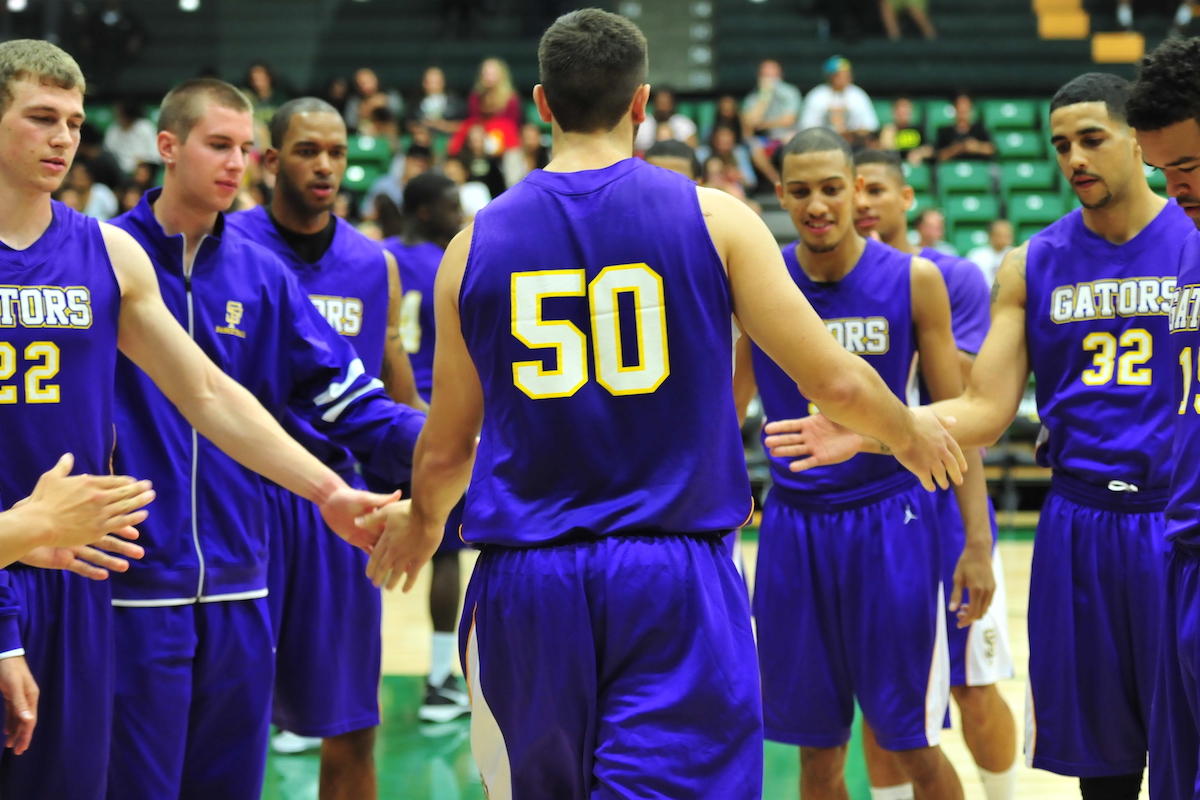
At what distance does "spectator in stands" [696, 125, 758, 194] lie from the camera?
47.9 ft

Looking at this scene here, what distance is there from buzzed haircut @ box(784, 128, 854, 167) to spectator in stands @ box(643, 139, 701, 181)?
1.09 metres

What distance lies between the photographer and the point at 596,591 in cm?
271

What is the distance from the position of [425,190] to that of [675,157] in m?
1.92

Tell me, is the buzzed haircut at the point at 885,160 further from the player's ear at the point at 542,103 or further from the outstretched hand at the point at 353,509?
the player's ear at the point at 542,103

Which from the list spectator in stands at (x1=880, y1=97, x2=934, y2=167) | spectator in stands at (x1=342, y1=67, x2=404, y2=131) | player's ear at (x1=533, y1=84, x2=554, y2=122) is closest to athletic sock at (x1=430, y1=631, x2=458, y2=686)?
player's ear at (x1=533, y1=84, x2=554, y2=122)

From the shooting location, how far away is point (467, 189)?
1305 cm

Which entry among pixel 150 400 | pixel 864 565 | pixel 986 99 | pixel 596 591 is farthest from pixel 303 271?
pixel 986 99

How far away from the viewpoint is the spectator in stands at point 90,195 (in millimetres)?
13672

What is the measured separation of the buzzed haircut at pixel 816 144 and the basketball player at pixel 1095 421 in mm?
782

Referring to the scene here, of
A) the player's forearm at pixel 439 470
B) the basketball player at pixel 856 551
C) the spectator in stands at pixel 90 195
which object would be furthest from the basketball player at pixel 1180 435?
the spectator in stands at pixel 90 195

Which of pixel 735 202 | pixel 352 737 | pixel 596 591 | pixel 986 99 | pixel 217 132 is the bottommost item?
pixel 352 737

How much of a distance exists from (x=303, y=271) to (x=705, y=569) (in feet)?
9.09

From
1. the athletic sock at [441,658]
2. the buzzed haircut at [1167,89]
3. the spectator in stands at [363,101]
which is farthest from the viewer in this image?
the spectator in stands at [363,101]

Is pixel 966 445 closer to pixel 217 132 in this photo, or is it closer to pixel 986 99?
pixel 217 132
